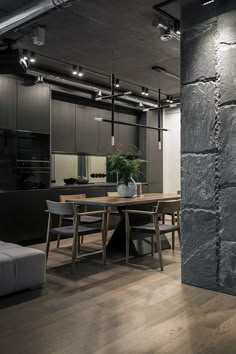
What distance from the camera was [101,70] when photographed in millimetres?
5684

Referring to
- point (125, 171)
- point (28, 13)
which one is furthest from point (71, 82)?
point (28, 13)

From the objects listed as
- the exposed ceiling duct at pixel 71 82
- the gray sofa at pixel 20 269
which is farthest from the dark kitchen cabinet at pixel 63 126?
the gray sofa at pixel 20 269

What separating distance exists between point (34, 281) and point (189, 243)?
1.54m

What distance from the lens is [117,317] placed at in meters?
2.64

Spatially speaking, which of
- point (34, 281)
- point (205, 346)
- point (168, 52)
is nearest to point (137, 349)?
point (205, 346)

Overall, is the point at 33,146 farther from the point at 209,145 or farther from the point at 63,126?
the point at 209,145

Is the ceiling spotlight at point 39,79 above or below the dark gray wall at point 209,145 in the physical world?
above

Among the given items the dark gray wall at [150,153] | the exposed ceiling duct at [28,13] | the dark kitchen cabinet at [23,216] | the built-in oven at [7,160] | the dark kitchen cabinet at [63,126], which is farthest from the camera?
the dark gray wall at [150,153]

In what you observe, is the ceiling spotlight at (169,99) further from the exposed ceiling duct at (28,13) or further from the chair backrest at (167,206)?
the exposed ceiling duct at (28,13)

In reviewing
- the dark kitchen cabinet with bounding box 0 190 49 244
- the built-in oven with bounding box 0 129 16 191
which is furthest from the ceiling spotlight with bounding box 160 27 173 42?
the dark kitchen cabinet with bounding box 0 190 49 244

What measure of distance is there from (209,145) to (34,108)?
10.8 feet

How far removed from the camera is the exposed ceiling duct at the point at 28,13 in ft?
9.77

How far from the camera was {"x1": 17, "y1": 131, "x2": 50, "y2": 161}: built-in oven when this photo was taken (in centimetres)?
550

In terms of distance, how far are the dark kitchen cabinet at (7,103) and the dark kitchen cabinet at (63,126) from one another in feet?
3.01
